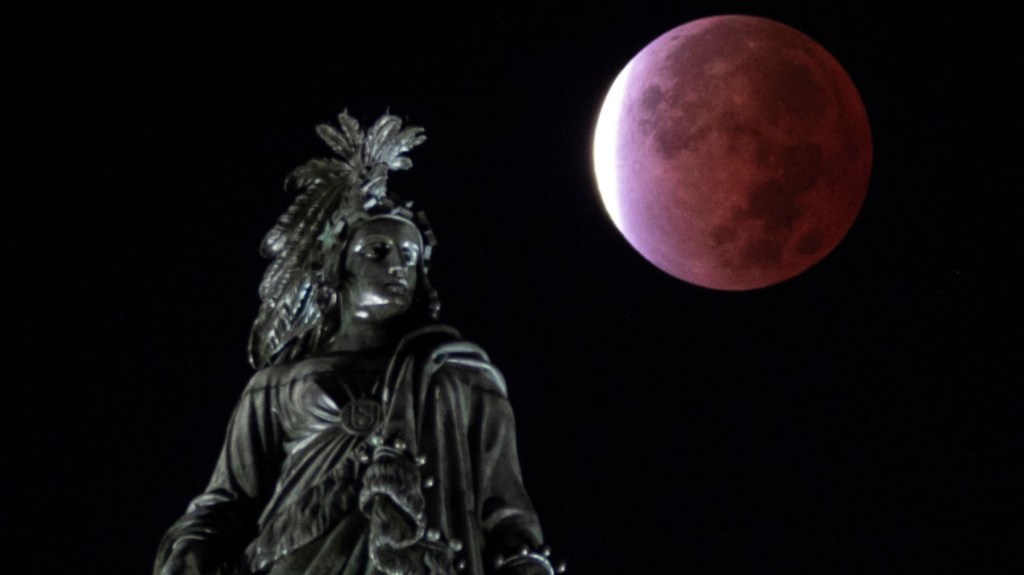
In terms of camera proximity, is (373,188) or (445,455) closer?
(445,455)

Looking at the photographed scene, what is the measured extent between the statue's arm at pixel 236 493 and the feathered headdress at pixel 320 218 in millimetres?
436

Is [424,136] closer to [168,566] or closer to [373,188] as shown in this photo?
[373,188]

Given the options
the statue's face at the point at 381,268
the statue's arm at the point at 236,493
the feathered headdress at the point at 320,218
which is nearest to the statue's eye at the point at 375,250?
the statue's face at the point at 381,268

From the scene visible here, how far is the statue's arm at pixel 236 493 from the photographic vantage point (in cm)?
1212

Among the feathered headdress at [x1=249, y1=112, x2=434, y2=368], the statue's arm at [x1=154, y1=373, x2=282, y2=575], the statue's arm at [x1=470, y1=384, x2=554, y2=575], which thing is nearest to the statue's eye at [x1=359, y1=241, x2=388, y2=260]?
the feathered headdress at [x1=249, y1=112, x2=434, y2=368]

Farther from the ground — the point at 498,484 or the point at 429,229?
the point at 429,229

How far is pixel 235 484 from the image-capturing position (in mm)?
12453

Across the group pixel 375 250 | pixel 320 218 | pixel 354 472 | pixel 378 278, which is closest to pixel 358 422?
pixel 354 472

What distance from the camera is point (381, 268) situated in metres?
12.7

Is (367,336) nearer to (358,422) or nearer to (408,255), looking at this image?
(408,255)

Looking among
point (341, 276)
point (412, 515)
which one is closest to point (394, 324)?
point (341, 276)

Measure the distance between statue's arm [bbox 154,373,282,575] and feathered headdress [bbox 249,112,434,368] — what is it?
44 cm

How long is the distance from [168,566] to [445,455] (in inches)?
50.9

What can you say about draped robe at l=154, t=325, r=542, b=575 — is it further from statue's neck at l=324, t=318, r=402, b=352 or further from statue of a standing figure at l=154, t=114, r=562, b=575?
statue's neck at l=324, t=318, r=402, b=352
